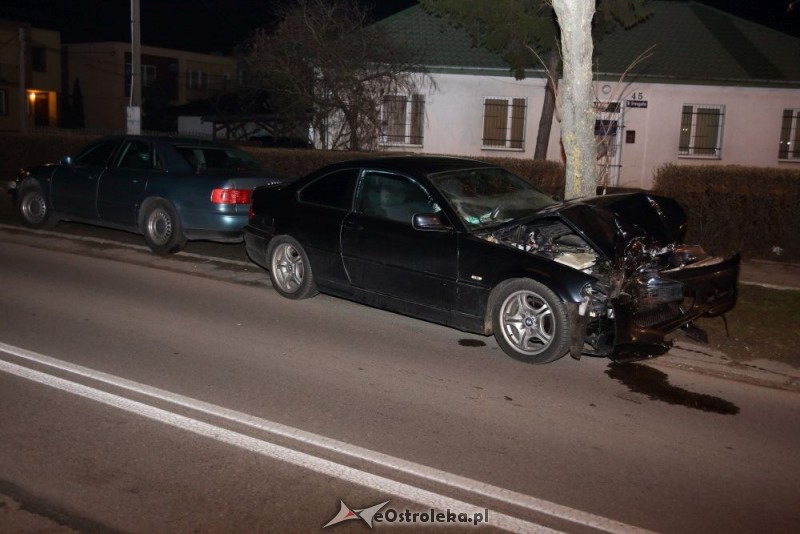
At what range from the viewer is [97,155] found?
489 inches

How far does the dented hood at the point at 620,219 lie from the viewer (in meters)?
6.97

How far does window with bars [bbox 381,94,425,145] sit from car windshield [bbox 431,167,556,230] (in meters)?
13.7

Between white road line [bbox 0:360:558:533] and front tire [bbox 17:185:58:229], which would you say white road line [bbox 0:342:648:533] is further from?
front tire [bbox 17:185:58:229]

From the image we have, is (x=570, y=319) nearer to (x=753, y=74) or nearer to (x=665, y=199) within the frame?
(x=665, y=199)

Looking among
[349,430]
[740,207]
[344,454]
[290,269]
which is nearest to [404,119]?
[740,207]

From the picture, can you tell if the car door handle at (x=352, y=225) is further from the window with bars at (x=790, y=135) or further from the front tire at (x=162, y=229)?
the window with bars at (x=790, y=135)

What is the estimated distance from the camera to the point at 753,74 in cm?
2148

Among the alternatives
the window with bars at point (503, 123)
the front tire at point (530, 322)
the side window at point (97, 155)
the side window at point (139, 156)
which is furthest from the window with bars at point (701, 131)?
the front tire at point (530, 322)

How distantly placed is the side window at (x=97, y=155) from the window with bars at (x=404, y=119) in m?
10.3

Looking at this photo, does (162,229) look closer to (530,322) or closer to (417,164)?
(417,164)

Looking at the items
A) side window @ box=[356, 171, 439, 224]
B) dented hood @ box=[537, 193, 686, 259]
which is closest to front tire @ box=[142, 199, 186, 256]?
side window @ box=[356, 171, 439, 224]

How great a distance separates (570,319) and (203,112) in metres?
33.4

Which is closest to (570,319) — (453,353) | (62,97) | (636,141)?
(453,353)

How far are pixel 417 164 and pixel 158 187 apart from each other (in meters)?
4.78
